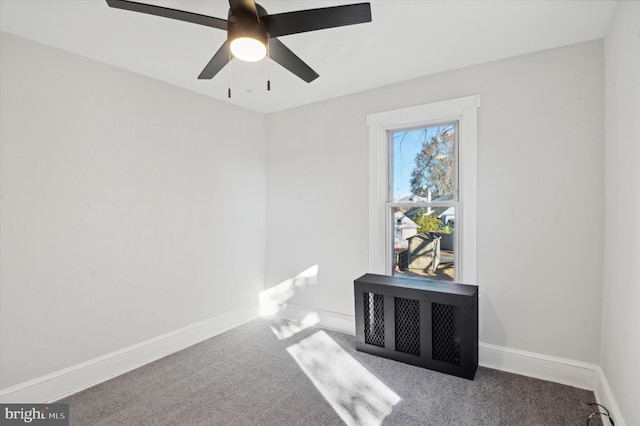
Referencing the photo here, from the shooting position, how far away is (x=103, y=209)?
8.87 feet

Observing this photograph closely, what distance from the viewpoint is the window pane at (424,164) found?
3062 millimetres

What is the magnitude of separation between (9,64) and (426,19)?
2.77 metres

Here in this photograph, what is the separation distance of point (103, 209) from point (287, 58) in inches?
75.9

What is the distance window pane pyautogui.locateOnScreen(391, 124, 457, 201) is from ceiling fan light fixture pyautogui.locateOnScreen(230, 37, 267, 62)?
6.51ft

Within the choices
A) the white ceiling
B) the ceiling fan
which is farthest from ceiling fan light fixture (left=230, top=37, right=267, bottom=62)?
the white ceiling

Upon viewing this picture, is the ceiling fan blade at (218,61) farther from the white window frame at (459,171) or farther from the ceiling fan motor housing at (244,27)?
the white window frame at (459,171)

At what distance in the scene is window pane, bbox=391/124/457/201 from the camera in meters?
3.06

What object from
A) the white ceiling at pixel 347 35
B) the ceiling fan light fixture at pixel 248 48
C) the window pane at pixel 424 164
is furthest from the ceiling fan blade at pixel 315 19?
the window pane at pixel 424 164

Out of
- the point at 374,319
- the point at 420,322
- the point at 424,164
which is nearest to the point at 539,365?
the point at 420,322

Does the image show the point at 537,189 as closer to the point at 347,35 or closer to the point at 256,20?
the point at 347,35

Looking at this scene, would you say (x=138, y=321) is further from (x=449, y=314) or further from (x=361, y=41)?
(x=361, y=41)

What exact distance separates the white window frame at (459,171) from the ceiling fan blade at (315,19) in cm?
165

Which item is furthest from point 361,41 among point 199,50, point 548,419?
point 548,419

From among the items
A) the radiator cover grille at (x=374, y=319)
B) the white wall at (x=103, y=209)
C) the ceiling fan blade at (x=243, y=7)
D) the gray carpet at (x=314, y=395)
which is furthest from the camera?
the radiator cover grille at (x=374, y=319)
